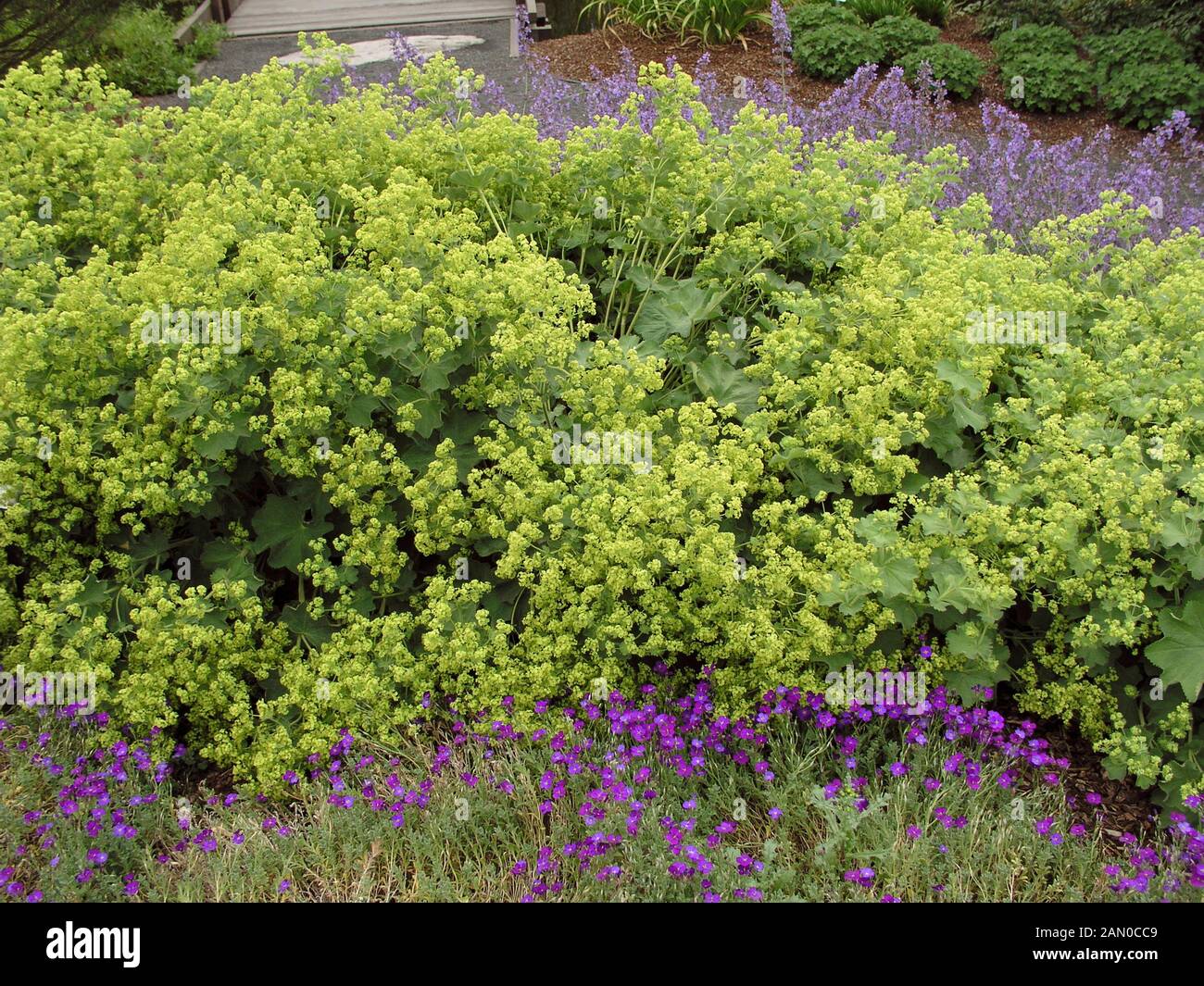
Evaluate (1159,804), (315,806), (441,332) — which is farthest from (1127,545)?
(315,806)

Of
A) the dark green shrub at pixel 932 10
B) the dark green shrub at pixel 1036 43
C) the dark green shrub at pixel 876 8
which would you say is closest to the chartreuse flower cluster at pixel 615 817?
the dark green shrub at pixel 1036 43

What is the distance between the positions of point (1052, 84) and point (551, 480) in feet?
31.4

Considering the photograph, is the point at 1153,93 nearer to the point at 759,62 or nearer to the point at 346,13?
the point at 759,62

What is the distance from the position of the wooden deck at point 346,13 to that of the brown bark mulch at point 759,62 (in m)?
2.12

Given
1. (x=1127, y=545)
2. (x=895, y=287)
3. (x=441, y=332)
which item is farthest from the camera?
(x=895, y=287)

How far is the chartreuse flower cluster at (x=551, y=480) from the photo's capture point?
3.63 metres

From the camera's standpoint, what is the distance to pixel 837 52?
11.6 metres

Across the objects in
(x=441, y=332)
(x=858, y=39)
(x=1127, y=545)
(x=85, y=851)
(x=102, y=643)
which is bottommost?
(x=85, y=851)

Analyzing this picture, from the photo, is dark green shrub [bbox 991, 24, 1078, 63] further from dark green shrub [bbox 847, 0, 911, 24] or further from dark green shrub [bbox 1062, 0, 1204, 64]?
dark green shrub [bbox 847, 0, 911, 24]

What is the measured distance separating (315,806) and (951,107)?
10406 millimetres

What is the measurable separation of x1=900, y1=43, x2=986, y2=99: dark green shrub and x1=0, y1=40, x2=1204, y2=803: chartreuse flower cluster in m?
7.30

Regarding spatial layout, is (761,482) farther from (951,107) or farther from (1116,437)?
(951,107)

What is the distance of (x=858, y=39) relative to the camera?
38.0 feet

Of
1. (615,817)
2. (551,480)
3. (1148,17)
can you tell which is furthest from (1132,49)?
(615,817)
